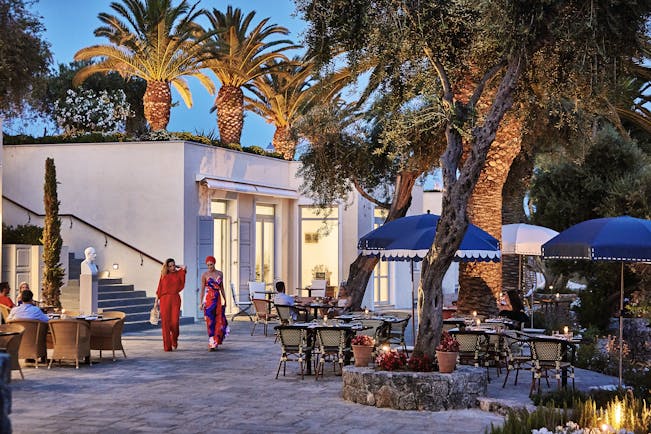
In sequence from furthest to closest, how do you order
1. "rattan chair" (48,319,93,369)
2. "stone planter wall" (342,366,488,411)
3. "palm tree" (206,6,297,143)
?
"palm tree" (206,6,297,143) < "rattan chair" (48,319,93,369) < "stone planter wall" (342,366,488,411)

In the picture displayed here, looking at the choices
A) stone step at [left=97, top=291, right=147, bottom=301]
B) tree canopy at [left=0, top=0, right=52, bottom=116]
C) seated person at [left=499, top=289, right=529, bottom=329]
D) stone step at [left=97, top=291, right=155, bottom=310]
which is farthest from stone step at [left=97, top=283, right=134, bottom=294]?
seated person at [left=499, top=289, right=529, bottom=329]

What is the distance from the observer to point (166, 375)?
12.8 metres

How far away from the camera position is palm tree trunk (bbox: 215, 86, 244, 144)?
87.7 feet

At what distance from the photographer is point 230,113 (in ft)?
87.8

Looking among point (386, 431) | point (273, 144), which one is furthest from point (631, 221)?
point (273, 144)

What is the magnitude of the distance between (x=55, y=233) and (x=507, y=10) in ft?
35.2

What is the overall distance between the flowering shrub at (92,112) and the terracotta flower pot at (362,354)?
2245cm

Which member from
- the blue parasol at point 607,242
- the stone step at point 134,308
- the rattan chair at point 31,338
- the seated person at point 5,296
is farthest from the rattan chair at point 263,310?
the blue parasol at point 607,242

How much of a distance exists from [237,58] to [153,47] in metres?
3.35

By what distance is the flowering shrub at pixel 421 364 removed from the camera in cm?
1045

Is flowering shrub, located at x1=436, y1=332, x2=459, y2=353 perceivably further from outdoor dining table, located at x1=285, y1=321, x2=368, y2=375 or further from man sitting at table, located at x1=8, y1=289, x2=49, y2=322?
man sitting at table, located at x1=8, y1=289, x2=49, y2=322

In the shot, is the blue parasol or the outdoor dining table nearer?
the blue parasol

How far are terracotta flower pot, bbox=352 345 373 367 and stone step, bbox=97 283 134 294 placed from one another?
10.6 meters

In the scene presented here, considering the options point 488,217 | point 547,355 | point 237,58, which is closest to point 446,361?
point 547,355
